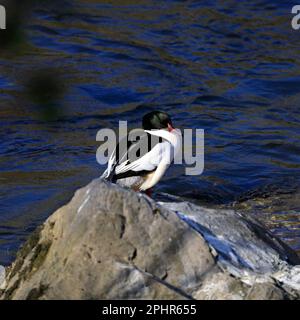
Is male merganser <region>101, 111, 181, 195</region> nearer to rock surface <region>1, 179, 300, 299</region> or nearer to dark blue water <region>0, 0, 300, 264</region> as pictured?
dark blue water <region>0, 0, 300, 264</region>

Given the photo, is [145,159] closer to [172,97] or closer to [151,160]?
[151,160]

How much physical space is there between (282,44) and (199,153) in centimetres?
356

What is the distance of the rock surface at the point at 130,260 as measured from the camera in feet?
10.7

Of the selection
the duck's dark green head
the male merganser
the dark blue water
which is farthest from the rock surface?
the duck's dark green head

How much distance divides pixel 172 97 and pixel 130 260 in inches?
260

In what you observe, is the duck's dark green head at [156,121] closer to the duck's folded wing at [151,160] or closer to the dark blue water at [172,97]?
the duck's folded wing at [151,160]

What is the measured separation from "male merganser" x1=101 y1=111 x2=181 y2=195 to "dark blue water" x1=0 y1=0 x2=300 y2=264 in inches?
29.0

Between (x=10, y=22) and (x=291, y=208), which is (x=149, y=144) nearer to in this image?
(x=291, y=208)

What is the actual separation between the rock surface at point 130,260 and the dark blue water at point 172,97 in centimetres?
230

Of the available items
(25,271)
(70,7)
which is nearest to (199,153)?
(25,271)

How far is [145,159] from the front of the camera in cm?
640

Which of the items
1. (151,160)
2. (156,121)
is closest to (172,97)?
(156,121)

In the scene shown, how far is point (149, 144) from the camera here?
646cm

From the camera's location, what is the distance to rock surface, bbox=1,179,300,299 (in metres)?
3.26
